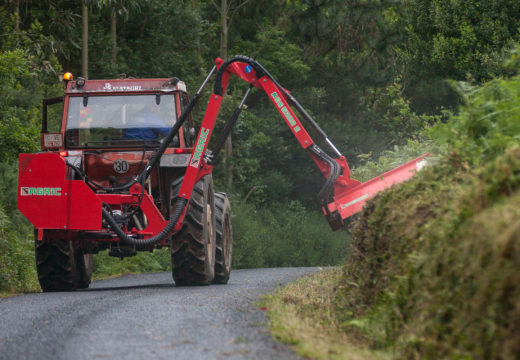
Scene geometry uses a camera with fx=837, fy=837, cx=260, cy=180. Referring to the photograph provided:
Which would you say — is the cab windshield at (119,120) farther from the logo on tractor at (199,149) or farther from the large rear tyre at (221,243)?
the large rear tyre at (221,243)

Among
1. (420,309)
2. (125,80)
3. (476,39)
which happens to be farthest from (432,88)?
(420,309)

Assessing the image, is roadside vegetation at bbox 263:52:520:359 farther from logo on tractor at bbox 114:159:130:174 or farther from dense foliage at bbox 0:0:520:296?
dense foliage at bbox 0:0:520:296

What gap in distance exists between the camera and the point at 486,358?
16.1 ft

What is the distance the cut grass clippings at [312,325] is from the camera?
19.7 feet

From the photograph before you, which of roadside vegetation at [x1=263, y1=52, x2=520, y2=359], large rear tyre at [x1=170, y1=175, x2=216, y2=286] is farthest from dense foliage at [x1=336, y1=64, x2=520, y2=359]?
large rear tyre at [x1=170, y1=175, x2=216, y2=286]

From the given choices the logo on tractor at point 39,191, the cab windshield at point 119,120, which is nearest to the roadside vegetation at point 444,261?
the logo on tractor at point 39,191

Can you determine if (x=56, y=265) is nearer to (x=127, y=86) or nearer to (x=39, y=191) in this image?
(x=39, y=191)

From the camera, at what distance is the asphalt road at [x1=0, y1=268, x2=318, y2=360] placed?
20.4ft

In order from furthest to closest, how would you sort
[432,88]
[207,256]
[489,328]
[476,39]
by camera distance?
[432,88] < [476,39] < [207,256] < [489,328]

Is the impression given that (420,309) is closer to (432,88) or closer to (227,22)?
(432,88)

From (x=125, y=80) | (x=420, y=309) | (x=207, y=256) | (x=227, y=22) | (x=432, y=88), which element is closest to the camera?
(x=420, y=309)

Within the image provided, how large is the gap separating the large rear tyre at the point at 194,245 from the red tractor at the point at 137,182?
14 mm

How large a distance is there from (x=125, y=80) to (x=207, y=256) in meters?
3.25

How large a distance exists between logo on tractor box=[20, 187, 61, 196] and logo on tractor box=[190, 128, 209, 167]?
198cm
